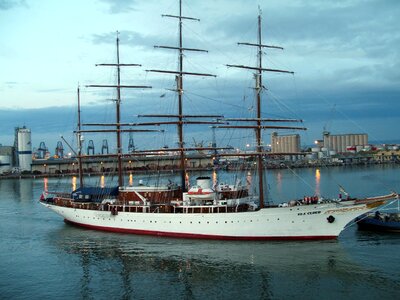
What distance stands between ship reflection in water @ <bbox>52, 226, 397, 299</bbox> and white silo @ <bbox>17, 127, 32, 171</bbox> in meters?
120

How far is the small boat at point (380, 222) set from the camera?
34.4 m

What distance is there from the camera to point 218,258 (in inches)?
1110

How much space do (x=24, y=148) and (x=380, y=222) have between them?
132m

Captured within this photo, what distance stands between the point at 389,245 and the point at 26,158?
448 ft

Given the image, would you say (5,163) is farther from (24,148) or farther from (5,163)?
(24,148)

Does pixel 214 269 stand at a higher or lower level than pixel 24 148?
lower

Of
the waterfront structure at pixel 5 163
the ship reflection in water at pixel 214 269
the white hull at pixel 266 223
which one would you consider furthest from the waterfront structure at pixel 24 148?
the white hull at pixel 266 223

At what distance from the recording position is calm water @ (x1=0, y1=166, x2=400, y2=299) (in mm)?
22406

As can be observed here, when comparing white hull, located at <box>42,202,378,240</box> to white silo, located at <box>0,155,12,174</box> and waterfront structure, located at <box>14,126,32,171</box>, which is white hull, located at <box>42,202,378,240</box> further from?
white silo, located at <box>0,155,12,174</box>

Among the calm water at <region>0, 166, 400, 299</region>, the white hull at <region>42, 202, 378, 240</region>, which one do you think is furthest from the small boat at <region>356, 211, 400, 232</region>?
the white hull at <region>42, 202, 378, 240</region>

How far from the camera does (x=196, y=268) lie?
26.2 metres

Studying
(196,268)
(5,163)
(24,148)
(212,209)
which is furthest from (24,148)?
(196,268)

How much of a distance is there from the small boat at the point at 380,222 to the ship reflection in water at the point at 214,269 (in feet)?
18.8

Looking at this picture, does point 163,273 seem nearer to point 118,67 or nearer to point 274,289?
point 274,289
